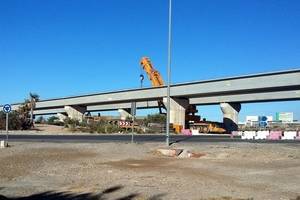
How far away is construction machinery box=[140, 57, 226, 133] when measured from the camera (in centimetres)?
8906

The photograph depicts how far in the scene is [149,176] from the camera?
57.9 ft

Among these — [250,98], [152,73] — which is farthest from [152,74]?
[250,98]

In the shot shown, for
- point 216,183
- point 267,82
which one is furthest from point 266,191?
point 267,82

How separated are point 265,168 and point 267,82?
48.9 m

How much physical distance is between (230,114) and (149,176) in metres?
73.6

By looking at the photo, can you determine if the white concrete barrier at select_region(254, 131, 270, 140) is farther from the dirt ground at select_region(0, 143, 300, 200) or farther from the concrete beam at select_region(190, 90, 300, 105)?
the dirt ground at select_region(0, 143, 300, 200)

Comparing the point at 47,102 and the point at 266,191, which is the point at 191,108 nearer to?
the point at 47,102

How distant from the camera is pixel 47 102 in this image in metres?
126

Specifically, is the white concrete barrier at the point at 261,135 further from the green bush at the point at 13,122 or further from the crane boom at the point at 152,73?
the crane boom at the point at 152,73

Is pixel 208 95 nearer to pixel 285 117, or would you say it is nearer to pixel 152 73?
pixel 152 73

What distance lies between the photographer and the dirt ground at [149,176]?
44.5ft

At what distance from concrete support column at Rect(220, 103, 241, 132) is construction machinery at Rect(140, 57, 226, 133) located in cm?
134

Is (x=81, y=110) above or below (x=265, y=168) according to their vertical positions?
above

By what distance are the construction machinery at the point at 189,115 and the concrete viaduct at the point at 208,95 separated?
1.88 m
